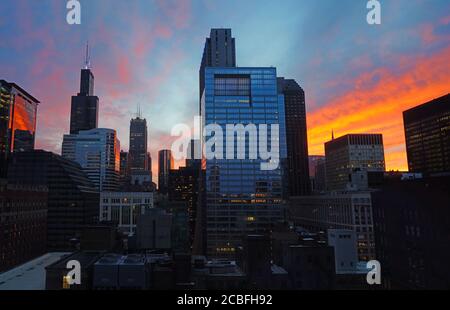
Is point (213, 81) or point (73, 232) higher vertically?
point (213, 81)

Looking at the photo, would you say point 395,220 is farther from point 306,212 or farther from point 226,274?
point 306,212

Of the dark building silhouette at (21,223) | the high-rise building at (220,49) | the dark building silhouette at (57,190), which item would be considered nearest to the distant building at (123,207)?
the dark building silhouette at (57,190)

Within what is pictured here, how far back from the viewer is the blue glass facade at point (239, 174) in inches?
4023

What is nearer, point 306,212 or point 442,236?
point 442,236

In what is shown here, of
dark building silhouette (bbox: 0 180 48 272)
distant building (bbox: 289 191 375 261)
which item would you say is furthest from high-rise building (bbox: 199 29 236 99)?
dark building silhouette (bbox: 0 180 48 272)

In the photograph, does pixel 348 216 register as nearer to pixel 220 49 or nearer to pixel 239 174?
pixel 239 174

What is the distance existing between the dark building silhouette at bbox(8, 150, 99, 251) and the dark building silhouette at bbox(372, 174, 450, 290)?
86.3 m

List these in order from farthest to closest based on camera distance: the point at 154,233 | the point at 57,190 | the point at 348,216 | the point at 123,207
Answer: the point at 123,207, the point at 57,190, the point at 348,216, the point at 154,233

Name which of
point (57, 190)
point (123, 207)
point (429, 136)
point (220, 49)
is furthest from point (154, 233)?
point (429, 136)

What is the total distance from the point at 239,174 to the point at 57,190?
60.1 meters

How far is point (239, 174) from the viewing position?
10650 centimetres
